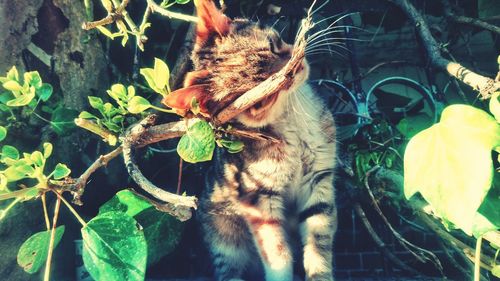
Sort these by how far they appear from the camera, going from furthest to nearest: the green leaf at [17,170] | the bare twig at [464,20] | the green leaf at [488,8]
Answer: the green leaf at [488,8]
the bare twig at [464,20]
the green leaf at [17,170]

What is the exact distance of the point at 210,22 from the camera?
1.44m

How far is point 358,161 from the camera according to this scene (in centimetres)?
181

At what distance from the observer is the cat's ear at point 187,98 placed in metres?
1.20

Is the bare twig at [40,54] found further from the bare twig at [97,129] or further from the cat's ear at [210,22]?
the cat's ear at [210,22]

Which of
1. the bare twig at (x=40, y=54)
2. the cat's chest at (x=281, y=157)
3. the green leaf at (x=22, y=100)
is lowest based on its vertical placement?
the cat's chest at (x=281, y=157)

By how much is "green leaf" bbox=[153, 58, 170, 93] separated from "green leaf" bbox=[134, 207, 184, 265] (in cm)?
47

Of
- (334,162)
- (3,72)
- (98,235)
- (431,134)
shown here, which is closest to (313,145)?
(334,162)

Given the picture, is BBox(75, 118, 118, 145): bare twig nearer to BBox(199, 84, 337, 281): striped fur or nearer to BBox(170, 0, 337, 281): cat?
BBox(170, 0, 337, 281): cat

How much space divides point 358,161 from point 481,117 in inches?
30.4

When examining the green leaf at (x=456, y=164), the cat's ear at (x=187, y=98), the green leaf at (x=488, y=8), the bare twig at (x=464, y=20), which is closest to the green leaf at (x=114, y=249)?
the cat's ear at (x=187, y=98)

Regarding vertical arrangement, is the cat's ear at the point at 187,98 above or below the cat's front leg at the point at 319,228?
above

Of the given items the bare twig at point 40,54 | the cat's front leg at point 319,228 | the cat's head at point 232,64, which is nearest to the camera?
the cat's head at point 232,64

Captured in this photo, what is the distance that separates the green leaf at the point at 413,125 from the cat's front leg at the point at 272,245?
55 cm

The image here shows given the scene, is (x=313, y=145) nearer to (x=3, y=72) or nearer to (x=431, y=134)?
(x=431, y=134)
